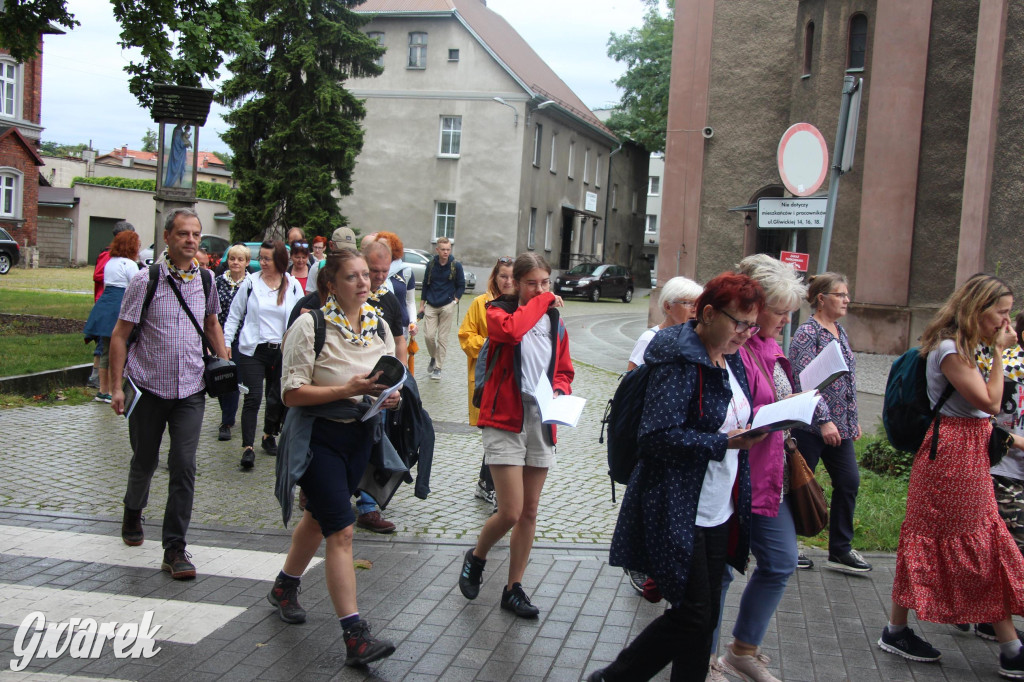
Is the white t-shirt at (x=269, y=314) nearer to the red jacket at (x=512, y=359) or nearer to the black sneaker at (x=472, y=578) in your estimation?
the red jacket at (x=512, y=359)

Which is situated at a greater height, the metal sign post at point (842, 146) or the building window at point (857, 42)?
the building window at point (857, 42)

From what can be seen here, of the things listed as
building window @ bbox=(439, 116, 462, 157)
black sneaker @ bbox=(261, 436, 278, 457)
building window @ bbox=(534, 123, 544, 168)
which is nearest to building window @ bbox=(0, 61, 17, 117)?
building window @ bbox=(439, 116, 462, 157)

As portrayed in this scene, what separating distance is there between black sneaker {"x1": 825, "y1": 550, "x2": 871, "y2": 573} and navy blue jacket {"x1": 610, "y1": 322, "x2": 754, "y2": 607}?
291 centimetres

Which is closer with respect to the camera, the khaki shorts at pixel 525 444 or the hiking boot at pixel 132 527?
the khaki shorts at pixel 525 444

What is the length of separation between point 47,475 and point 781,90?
63.0 feet

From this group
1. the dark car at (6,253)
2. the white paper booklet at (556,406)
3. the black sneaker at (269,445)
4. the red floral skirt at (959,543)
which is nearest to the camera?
the white paper booklet at (556,406)

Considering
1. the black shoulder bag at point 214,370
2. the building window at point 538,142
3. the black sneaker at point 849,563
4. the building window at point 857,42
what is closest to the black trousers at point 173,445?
the black shoulder bag at point 214,370

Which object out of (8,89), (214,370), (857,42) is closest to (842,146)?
(214,370)

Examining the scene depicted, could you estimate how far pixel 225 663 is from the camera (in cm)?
429

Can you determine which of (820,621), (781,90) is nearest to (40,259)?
(781,90)

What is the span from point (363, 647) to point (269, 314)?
4.68 metres

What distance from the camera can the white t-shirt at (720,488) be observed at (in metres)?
3.66

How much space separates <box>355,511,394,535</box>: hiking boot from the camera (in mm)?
6520

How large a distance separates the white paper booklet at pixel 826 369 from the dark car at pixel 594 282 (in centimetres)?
3397
